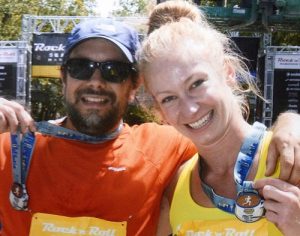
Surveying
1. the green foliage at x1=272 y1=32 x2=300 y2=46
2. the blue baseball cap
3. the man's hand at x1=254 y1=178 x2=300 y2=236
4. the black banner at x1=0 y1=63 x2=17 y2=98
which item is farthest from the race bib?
the green foliage at x1=272 y1=32 x2=300 y2=46

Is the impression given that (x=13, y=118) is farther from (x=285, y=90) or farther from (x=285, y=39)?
(x=285, y=39)

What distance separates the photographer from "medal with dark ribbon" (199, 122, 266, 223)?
1799mm

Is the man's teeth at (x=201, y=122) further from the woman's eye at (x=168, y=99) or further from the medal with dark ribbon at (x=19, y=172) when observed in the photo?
the medal with dark ribbon at (x=19, y=172)

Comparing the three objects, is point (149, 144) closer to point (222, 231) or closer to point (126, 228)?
point (126, 228)

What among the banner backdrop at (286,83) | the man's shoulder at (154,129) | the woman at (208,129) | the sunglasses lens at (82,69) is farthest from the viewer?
the banner backdrop at (286,83)

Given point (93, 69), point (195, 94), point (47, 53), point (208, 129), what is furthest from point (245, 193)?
point (47, 53)

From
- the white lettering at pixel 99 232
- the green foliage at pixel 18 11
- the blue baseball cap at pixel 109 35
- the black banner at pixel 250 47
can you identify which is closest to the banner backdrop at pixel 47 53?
the black banner at pixel 250 47

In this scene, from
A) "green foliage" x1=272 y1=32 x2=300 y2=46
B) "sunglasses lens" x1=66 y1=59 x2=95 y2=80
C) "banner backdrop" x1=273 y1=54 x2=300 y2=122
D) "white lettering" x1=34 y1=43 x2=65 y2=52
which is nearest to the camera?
"sunglasses lens" x1=66 y1=59 x2=95 y2=80

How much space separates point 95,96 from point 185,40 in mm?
522

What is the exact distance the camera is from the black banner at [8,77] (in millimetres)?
8945

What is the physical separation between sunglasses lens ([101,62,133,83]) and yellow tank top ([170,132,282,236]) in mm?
548

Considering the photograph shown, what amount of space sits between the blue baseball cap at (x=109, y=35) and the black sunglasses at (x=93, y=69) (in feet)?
0.22

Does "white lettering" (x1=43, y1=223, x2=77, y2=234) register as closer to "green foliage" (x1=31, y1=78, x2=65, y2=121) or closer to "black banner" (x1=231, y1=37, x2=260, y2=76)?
"black banner" (x1=231, y1=37, x2=260, y2=76)

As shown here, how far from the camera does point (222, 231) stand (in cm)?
192
